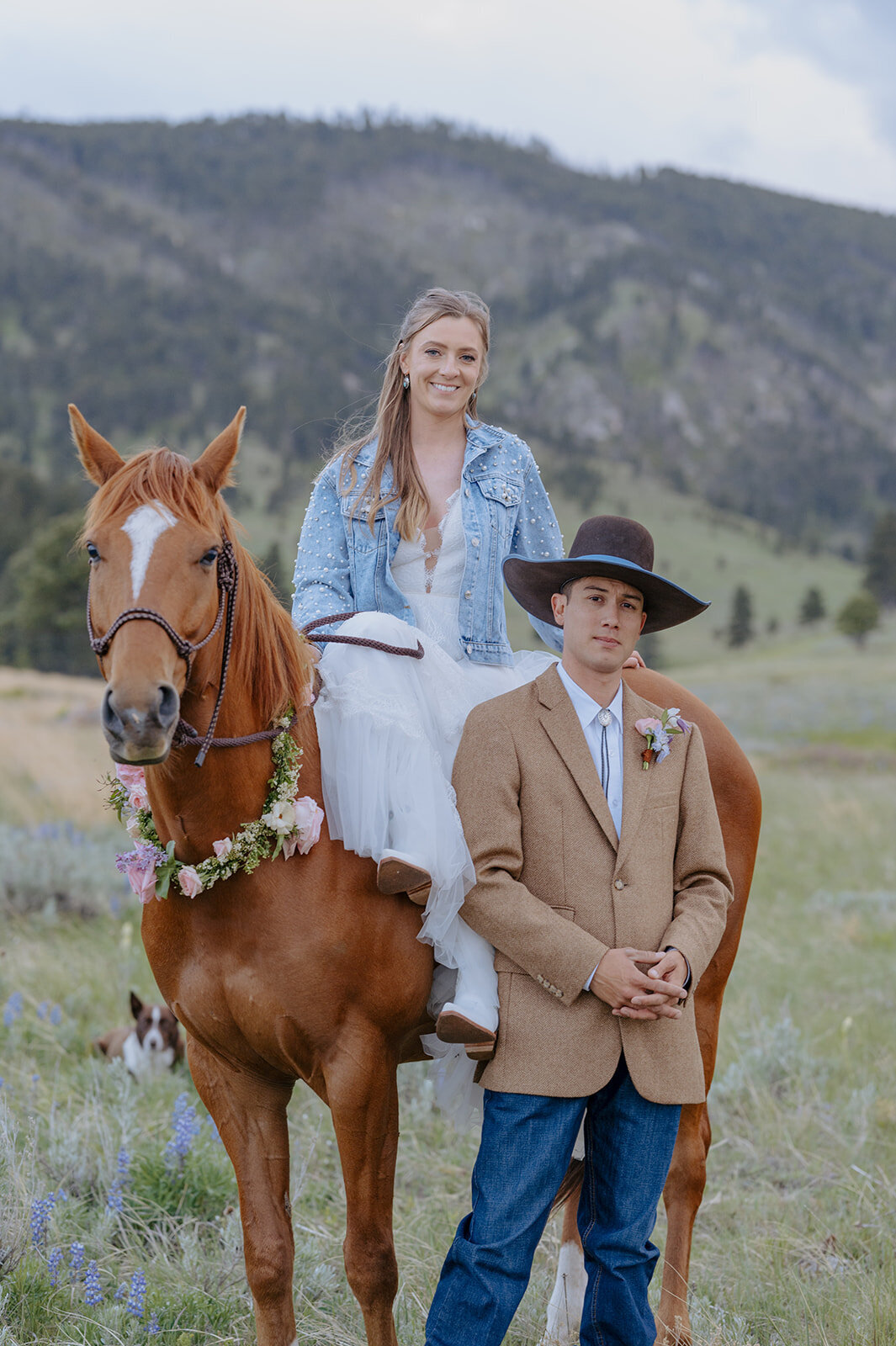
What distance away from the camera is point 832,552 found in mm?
121062

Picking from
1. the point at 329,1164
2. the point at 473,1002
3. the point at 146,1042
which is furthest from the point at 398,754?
the point at 146,1042

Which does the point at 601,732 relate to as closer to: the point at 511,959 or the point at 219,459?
the point at 511,959

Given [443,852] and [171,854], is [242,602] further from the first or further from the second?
[443,852]

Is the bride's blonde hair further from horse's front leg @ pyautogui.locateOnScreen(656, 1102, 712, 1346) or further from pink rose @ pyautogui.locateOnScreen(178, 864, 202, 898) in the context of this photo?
horse's front leg @ pyautogui.locateOnScreen(656, 1102, 712, 1346)

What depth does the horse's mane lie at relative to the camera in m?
2.39

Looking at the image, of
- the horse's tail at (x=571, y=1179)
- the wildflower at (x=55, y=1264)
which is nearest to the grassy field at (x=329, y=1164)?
the wildflower at (x=55, y=1264)

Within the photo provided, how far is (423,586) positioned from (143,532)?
1359 millimetres

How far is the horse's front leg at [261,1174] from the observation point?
9.67 feet

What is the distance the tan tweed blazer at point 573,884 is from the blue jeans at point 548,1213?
0.38 ft

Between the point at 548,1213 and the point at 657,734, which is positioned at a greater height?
the point at 657,734

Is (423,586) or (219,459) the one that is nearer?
(219,459)

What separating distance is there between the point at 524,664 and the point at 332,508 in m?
0.87

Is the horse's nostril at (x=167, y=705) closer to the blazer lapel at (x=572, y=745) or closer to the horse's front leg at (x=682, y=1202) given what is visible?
the blazer lapel at (x=572, y=745)

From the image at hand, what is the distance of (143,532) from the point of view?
229 cm
